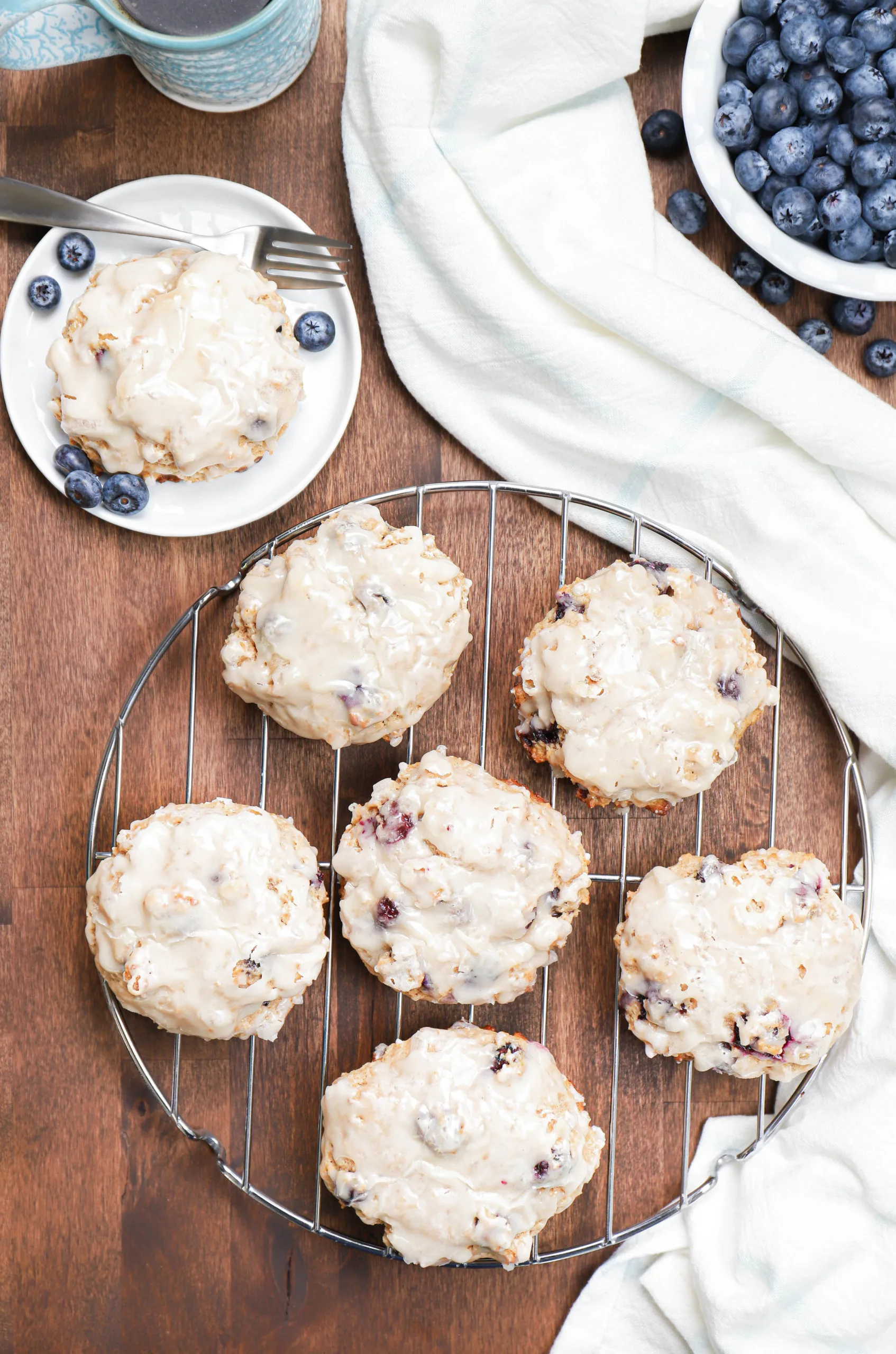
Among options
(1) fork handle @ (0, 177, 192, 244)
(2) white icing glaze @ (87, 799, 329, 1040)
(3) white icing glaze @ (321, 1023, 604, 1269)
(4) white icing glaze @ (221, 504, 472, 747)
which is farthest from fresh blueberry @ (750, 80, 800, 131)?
(3) white icing glaze @ (321, 1023, 604, 1269)

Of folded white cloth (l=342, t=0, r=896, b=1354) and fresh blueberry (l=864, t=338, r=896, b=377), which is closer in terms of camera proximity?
folded white cloth (l=342, t=0, r=896, b=1354)

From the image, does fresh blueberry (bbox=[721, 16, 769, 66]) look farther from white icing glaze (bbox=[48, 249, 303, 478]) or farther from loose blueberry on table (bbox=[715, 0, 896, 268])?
white icing glaze (bbox=[48, 249, 303, 478])

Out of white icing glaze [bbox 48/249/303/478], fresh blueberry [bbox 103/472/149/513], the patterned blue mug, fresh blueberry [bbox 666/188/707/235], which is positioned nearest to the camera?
the patterned blue mug

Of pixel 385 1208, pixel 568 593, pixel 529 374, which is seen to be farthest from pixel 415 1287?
pixel 529 374

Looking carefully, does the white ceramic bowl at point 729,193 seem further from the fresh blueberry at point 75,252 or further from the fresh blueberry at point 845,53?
the fresh blueberry at point 75,252

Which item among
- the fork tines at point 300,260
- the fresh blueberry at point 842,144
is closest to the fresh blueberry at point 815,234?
the fresh blueberry at point 842,144

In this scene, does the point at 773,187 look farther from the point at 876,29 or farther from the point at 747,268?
the point at 876,29
